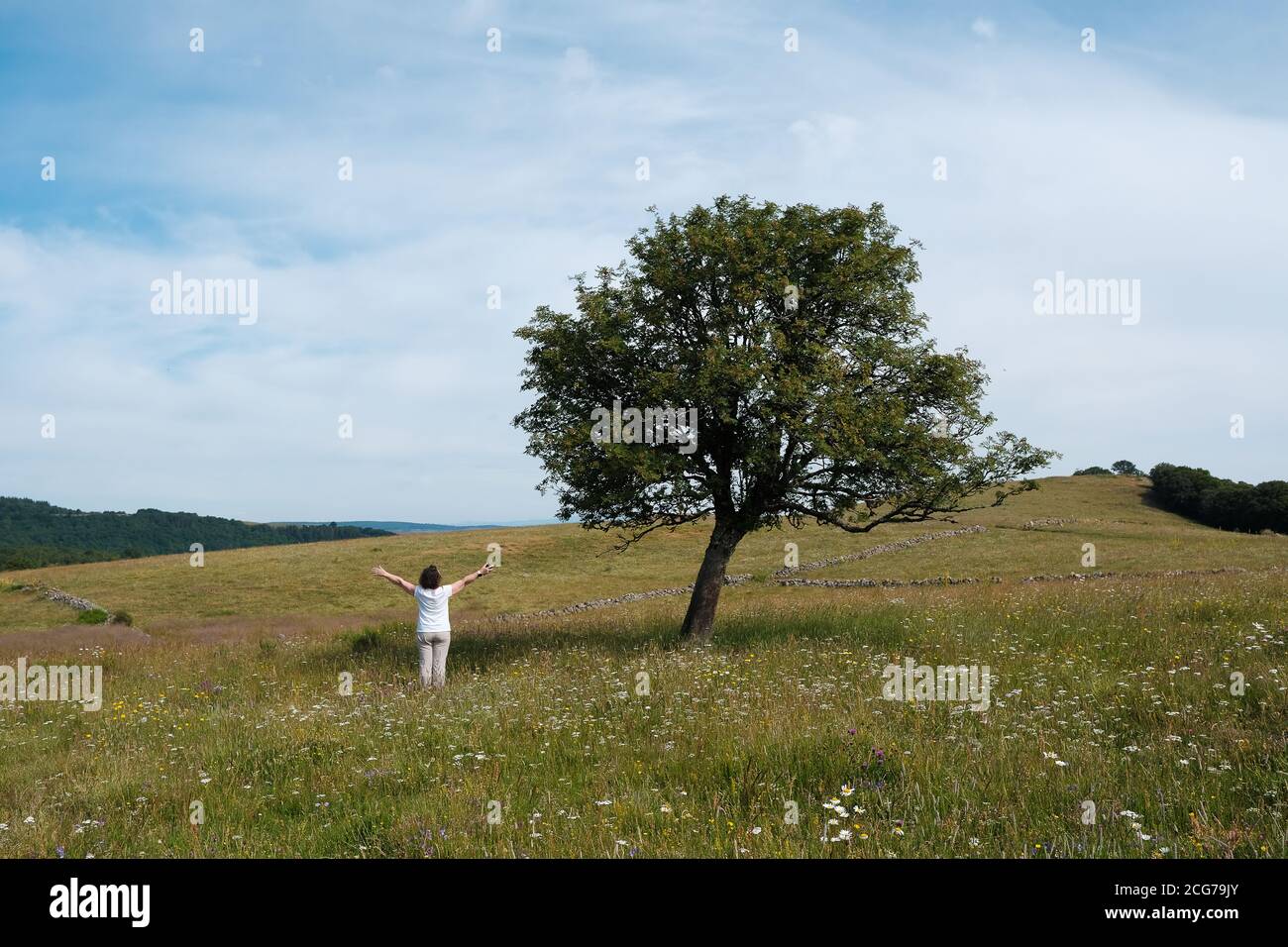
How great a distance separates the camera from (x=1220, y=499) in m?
84.2

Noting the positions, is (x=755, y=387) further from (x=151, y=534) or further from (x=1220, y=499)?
(x=151, y=534)

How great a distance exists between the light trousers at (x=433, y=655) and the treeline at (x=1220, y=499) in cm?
8871

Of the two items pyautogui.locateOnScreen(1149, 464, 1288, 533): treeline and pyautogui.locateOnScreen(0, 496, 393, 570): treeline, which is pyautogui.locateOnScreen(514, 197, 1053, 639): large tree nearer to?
pyautogui.locateOnScreen(1149, 464, 1288, 533): treeline

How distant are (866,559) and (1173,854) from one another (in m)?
55.9

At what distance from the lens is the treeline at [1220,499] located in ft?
254

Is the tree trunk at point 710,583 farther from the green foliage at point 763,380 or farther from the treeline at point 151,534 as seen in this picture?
the treeline at point 151,534

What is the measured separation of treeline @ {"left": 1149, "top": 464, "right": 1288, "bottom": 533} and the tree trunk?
267ft

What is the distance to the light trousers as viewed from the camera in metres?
14.5

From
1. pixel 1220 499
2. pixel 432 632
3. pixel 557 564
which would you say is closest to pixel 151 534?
pixel 557 564

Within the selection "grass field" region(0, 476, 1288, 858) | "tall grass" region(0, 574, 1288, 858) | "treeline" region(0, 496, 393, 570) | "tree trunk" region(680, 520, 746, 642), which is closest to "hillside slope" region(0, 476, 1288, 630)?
"tree trunk" region(680, 520, 746, 642)

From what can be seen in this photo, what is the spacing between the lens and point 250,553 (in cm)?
7131

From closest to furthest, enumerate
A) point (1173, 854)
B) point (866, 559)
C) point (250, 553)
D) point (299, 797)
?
1. point (1173, 854)
2. point (299, 797)
3. point (866, 559)
4. point (250, 553)
